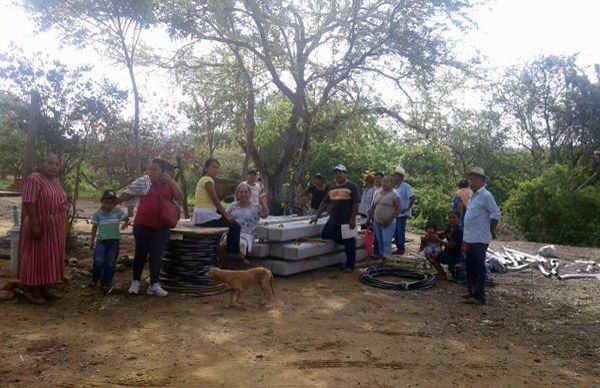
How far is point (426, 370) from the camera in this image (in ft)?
14.6

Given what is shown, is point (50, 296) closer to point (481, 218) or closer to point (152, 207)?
point (152, 207)

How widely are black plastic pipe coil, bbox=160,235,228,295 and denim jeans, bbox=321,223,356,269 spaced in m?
2.14

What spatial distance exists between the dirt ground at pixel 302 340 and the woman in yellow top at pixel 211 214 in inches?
35.3

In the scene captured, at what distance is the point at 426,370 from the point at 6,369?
10.9 feet

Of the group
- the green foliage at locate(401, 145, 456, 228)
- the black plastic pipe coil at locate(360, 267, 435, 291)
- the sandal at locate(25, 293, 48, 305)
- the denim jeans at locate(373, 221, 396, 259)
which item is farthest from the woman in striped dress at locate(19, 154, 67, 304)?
the green foliage at locate(401, 145, 456, 228)

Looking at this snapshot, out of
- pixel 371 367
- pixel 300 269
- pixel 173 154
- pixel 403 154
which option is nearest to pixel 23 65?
pixel 300 269

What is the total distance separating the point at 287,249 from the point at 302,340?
3.02 meters

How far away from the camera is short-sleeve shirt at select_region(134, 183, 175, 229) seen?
21.0 ft

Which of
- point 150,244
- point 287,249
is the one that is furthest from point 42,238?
point 287,249

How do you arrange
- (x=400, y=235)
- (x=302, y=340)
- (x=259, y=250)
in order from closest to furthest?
(x=302, y=340), (x=259, y=250), (x=400, y=235)

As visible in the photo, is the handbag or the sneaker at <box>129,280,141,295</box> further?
the sneaker at <box>129,280,141,295</box>

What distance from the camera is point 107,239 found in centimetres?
668

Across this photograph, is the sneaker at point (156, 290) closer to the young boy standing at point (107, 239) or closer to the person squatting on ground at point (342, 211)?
the young boy standing at point (107, 239)

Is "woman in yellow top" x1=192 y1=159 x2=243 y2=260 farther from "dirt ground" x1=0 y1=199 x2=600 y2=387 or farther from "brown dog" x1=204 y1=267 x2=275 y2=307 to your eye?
"brown dog" x1=204 y1=267 x2=275 y2=307
